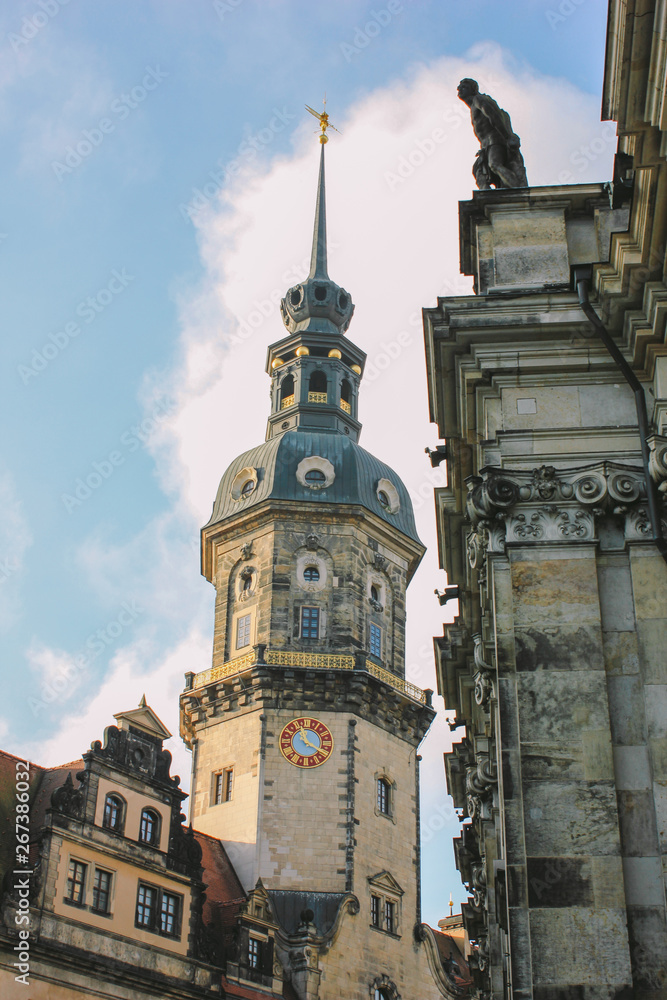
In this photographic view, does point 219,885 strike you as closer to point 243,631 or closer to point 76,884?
point 76,884

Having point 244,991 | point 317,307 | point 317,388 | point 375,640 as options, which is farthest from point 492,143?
point 317,307

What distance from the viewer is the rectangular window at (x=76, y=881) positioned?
3350 cm

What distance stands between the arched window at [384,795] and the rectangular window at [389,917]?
328cm

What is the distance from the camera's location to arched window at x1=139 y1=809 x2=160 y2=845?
37.3 m

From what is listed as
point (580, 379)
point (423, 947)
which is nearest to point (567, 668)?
point (580, 379)

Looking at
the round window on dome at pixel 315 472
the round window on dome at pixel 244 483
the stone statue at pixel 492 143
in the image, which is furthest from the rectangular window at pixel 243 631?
the stone statue at pixel 492 143

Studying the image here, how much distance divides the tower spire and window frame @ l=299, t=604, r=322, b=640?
22.3 metres

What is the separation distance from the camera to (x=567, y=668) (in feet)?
37.8

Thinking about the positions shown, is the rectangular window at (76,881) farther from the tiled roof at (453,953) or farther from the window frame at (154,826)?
the tiled roof at (453,953)

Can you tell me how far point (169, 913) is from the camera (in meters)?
36.8

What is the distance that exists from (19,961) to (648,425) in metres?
24.5

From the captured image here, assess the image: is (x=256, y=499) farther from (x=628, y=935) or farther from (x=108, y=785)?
(x=628, y=935)

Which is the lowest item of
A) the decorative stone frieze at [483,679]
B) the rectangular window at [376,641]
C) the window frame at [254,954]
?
the decorative stone frieze at [483,679]

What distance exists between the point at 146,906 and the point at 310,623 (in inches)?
624
